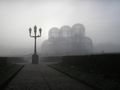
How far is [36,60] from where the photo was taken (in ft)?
150

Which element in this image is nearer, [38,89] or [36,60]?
[38,89]

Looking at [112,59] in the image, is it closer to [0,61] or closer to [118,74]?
[118,74]

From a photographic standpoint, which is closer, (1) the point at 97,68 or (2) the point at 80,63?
(1) the point at 97,68

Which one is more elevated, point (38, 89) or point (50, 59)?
point (38, 89)

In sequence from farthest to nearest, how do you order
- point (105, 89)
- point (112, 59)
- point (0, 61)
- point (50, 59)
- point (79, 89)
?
point (50, 59) → point (0, 61) → point (112, 59) → point (79, 89) → point (105, 89)

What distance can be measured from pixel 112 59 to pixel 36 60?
3081 centimetres

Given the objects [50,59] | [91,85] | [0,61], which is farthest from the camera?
[50,59]

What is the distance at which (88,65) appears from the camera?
2214 centimetres

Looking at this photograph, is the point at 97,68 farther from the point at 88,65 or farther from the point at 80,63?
the point at 80,63

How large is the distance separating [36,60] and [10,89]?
35.6m

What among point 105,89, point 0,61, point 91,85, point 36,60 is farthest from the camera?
point 36,60

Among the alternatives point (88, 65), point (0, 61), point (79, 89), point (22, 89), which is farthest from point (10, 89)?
point (0, 61)

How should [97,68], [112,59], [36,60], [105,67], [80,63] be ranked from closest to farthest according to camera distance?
[112,59]
[105,67]
[97,68]
[80,63]
[36,60]

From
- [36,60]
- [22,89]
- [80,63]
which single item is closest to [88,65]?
[80,63]
